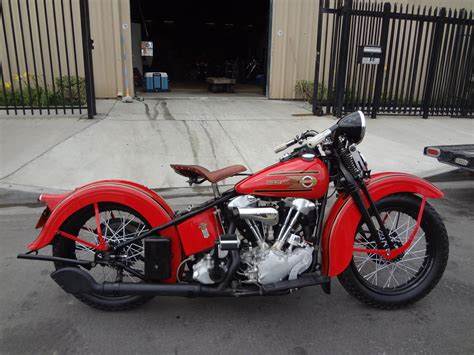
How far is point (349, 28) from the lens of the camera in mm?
9266

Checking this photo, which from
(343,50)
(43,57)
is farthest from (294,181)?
(43,57)

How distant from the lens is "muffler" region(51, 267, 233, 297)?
8.61 feet

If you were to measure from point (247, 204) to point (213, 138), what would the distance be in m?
5.14

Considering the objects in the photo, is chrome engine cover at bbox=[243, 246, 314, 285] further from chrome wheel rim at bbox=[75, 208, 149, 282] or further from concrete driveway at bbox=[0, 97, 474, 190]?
concrete driveway at bbox=[0, 97, 474, 190]

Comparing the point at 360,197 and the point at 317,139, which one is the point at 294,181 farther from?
the point at 360,197

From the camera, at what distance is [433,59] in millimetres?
10164

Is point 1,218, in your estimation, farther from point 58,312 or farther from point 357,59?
point 357,59

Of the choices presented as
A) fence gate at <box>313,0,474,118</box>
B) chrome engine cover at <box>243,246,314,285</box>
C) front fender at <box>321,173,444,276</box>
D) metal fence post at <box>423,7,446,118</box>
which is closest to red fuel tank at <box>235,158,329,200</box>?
front fender at <box>321,173,444,276</box>

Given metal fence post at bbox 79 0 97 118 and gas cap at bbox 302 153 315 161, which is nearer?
gas cap at bbox 302 153 315 161

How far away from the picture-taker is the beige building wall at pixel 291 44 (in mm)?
11930

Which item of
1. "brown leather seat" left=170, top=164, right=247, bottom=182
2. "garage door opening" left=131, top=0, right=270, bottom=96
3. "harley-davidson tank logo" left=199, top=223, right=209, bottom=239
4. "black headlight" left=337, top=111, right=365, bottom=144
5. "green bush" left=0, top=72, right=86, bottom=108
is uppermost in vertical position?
"garage door opening" left=131, top=0, right=270, bottom=96

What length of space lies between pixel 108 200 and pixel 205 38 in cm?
2428

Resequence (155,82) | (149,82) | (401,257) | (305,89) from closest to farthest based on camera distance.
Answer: (401,257)
(305,89)
(149,82)
(155,82)

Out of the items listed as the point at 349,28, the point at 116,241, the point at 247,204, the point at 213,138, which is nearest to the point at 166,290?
the point at 116,241
